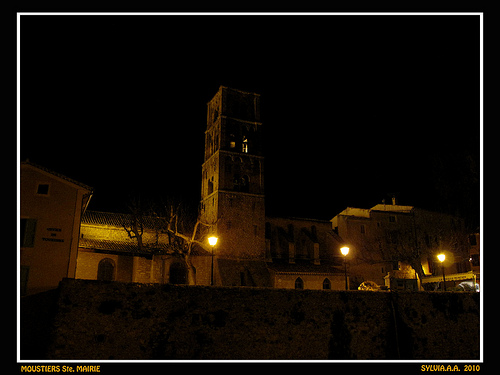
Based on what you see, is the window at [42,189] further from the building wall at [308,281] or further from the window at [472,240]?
the window at [472,240]

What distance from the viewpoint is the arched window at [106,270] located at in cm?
3416

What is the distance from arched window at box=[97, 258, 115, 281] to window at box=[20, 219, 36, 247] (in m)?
13.0

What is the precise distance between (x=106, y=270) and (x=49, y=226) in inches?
518

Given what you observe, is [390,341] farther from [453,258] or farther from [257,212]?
[453,258]

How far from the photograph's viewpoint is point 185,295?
1941 centimetres

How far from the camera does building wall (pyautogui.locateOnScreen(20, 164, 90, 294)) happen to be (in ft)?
69.9

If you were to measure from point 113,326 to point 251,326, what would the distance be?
20.4ft

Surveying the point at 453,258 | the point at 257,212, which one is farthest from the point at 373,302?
the point at 453,258

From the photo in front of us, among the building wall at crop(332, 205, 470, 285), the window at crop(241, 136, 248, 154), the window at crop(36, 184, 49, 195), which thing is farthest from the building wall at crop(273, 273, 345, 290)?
the window at crop(36, 184, 49, 195)

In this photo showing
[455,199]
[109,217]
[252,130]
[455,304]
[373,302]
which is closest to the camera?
[373,302]

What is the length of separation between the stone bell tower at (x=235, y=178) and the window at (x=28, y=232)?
17922 millimetres

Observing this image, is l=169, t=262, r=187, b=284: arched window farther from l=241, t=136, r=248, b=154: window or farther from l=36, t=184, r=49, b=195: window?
l=36, t=184, r=49, b=195: window

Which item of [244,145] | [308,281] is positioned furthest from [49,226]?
[308,281]

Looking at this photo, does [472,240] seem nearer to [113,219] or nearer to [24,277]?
[113,219]
